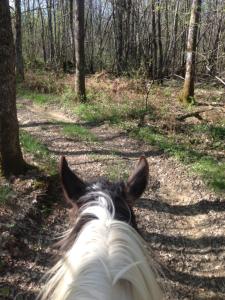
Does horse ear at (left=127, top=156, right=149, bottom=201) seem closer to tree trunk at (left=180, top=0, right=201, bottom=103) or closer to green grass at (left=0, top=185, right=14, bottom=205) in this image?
green grass at (left=0, top=185, right=14, bottom=205)

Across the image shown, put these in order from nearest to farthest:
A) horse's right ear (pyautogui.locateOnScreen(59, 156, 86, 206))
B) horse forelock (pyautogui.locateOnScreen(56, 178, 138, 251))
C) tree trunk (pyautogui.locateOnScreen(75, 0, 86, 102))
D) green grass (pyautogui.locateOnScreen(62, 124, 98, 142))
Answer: horse forelock (pyautogui.locateOnScreen(56, 178, 138, 251))
horse's right ear (pyautogui.locateOnScreen(59, 156, 86, 206))
green grass (pyautogui.locateOnScreen(62, 124, 98, 142))
tree trunk (pyautogui.locateOnScreen(75, 0, 86, 102))

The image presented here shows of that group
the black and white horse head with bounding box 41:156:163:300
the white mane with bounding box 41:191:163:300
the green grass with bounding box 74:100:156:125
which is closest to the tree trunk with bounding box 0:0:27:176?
the black and white horse head with bounding box 41:156:163:300

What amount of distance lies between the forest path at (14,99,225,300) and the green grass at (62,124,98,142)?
161mm

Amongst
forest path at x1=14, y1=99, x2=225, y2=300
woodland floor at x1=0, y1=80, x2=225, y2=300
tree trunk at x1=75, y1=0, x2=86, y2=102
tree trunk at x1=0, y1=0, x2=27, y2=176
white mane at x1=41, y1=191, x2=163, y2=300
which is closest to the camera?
white mane at x1=41, y1=191, x2=163, y2=300

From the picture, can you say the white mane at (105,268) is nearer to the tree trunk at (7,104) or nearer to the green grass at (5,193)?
the green grass at (5,193)

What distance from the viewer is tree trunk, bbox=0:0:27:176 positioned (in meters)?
5.78

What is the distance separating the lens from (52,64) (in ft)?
82.6

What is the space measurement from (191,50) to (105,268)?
1124 cm

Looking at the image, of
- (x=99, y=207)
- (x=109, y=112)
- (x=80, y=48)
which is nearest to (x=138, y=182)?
(x=99, y=207)

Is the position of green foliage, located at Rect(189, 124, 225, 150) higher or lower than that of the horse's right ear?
lower

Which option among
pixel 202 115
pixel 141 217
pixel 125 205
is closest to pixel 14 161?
pixel 141 217

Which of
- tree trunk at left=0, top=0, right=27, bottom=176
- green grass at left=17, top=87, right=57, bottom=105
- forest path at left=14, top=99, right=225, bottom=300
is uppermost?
tree trunk at left=0, top=0, right=27, bottom=176

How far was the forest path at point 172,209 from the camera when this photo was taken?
4914mm

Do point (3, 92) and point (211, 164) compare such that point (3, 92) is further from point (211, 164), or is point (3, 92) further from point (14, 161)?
point (211, 164)
